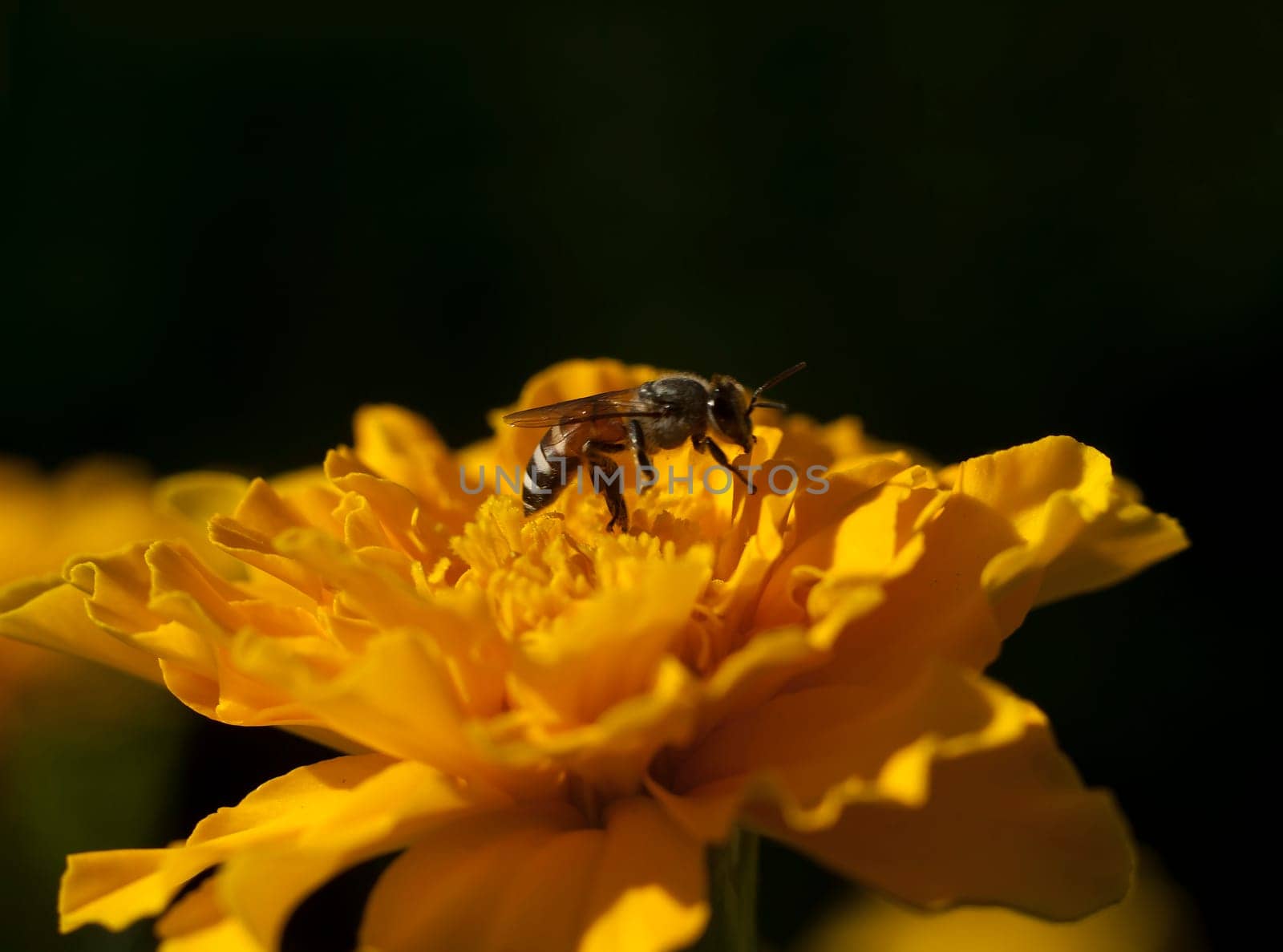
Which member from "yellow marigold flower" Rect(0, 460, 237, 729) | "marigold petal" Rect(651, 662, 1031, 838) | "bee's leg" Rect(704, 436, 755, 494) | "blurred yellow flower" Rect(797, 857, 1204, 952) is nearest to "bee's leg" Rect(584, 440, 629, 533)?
"bee's leg" Rect(704, 436, 755, 494)

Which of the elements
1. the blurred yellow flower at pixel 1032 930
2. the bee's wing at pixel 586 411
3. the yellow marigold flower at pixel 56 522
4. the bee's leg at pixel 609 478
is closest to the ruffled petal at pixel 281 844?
the bee's leg at pixel 609 478

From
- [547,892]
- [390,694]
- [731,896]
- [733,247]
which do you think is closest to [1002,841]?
[731,896]

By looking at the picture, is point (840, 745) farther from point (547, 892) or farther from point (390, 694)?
point (390, 694)

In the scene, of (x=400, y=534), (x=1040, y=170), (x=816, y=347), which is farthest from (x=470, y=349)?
(x=400, y=534)

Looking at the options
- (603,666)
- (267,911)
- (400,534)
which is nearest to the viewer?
(267,911)

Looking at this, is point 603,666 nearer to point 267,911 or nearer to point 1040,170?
point 267,911
